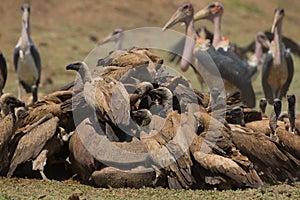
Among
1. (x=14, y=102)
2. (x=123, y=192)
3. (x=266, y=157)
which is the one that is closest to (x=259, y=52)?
(x=14, y=102)

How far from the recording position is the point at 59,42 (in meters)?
23.6

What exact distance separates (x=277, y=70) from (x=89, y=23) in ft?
57.4

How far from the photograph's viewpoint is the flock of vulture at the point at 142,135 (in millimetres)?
6914

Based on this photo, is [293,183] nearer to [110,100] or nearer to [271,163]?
[271,163]

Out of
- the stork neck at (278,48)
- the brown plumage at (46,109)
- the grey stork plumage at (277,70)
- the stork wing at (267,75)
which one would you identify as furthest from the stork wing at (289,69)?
the brown plumage at (46,109)

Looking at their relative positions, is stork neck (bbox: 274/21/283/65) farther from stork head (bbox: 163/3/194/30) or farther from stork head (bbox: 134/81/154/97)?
stork head (bbox: 134/81/154/97)

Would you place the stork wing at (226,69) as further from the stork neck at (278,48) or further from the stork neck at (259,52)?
the stork neck at (259,52)

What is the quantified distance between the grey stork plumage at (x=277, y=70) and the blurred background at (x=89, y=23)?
3.10 meters

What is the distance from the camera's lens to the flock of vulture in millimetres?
6914

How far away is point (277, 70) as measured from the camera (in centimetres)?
1359

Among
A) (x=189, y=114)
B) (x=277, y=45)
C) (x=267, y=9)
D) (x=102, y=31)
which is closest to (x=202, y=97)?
(x=189, y=114)

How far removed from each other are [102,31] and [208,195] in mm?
22257

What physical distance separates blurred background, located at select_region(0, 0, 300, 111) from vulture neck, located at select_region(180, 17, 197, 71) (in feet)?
13.3

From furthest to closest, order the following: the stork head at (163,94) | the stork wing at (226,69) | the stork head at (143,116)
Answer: the stork wing at (226,69) → the stork head at (163,94) → the stork head at (143,116)
